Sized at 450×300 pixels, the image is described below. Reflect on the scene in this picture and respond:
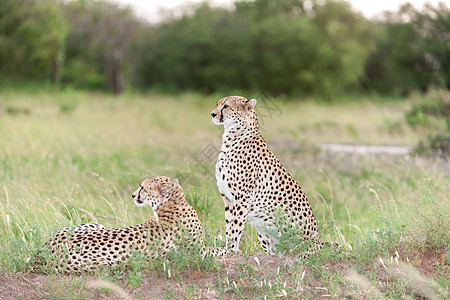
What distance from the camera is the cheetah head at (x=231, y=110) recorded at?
4398 mm

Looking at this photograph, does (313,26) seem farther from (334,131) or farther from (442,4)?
(334,131)

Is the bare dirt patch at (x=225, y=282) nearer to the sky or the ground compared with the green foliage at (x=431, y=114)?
nearer to the sky

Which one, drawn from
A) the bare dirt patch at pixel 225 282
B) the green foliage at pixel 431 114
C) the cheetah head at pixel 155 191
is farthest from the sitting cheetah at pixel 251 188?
the green foliage at pixel 431 114

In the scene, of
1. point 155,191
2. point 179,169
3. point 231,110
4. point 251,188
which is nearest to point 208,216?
point 179,169

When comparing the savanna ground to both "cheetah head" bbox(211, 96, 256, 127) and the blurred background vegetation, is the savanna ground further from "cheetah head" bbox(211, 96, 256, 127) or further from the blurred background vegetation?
the blurred background vegetation

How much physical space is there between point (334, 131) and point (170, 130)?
4870mm

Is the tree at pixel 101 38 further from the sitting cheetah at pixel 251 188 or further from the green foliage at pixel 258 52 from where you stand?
the sitting cheetah at pixel 251 188

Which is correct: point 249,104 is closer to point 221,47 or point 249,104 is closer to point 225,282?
point 225,282

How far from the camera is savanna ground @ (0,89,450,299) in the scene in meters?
4.17

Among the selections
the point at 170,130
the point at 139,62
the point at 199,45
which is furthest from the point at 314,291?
the point at 139,62

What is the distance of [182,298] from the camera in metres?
4.07

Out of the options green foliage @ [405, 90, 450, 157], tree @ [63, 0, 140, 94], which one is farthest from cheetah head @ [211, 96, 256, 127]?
tree @ [63, 0, 140, 94]

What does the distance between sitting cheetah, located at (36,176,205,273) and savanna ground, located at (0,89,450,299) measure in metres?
0.11

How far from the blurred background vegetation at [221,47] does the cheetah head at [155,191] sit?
71.8 ft
